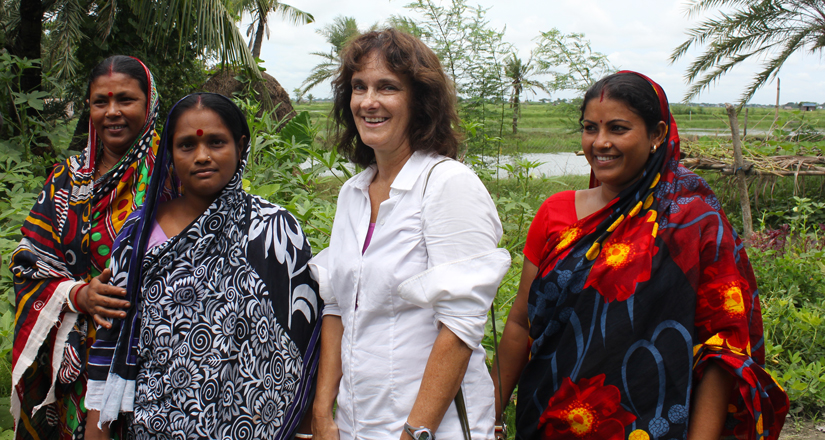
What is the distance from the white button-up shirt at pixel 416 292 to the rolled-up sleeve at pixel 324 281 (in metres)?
0.11

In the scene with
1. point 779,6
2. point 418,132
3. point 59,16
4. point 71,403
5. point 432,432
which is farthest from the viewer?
point 779,6

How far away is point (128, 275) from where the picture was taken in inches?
55.7

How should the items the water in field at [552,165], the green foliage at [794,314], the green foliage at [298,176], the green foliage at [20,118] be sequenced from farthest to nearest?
1. the water in field at [552,165]
2. the green foliage at [20,118]
3. the green foliage at [794,314]
4. the green foliage at [298,176]

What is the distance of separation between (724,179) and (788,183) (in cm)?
140

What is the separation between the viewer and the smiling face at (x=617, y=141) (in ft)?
4.64

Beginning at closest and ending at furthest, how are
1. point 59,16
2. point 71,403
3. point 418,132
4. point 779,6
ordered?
point 418,132 → point 71,403 → point 59,16 → point 779,6

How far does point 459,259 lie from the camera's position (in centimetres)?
120

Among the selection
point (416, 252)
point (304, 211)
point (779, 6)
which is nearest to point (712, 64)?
point (779, 6)

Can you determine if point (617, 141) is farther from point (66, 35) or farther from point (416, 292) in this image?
point (66, 35)

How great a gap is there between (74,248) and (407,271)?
3.44 ft

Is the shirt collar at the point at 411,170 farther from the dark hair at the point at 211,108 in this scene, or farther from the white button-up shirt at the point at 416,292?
the dark hair at the point at 211,108

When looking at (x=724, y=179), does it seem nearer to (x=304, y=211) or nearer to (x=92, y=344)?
(x=304, y=211)

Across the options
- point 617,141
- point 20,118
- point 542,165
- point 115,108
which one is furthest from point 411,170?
point 542,165

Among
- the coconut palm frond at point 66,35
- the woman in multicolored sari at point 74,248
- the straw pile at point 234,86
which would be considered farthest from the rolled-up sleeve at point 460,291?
the straw pile at point 234,86
